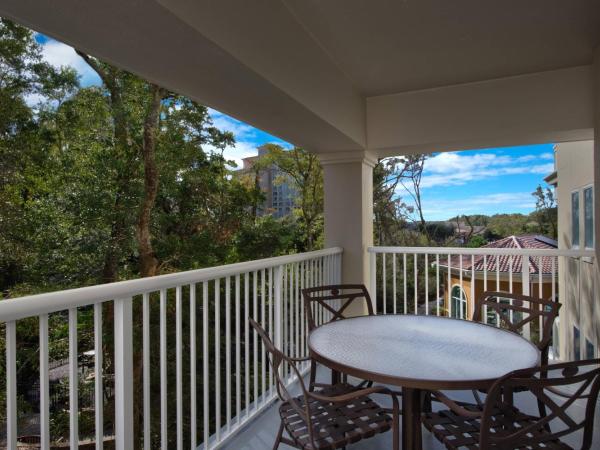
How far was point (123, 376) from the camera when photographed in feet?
5.27

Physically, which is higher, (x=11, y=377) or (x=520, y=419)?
(x=11, y=377)

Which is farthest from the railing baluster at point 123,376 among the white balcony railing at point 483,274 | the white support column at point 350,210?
the white support column at point 350,210

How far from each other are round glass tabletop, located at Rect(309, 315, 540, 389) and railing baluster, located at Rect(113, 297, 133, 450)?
2.87 ft

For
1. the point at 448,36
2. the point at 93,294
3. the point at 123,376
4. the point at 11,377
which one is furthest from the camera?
the point at 448,36

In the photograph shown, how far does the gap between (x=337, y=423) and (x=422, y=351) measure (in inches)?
21.9

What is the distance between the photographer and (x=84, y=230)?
9.07m

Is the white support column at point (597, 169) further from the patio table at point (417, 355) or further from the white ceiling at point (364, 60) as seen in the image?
the patio table at point (417, 355)

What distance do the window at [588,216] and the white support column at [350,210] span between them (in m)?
3.68

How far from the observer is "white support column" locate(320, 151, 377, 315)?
4.33 metres

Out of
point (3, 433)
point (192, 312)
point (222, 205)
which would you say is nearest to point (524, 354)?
point (192, 312)

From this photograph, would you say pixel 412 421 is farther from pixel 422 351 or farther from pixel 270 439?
pixel 270 439

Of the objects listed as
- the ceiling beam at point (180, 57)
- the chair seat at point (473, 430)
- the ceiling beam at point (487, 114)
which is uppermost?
the ceiling beam at point (487, 114)

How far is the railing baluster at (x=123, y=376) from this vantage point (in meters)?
1.60

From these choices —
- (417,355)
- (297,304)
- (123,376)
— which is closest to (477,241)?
(297,304)
